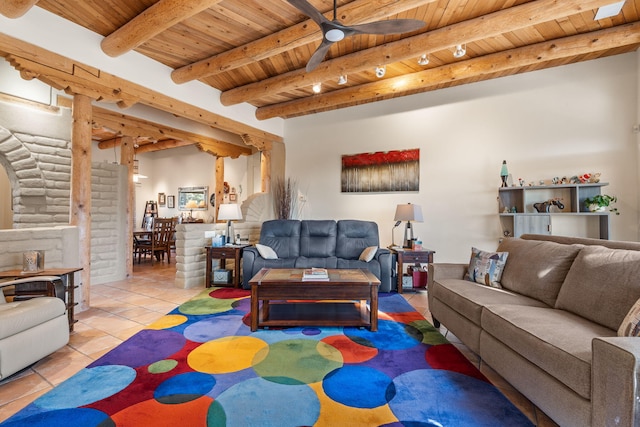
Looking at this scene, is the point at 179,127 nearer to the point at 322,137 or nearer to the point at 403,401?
the point at 322,137

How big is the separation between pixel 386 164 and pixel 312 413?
4286 millimetres

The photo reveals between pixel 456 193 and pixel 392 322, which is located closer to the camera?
pixel 392 322

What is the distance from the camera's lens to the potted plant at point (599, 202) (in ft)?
12.2

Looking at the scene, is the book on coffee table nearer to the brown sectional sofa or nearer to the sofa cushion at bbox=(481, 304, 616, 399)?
the brown sectional sofa

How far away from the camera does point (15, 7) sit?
2.48 meters

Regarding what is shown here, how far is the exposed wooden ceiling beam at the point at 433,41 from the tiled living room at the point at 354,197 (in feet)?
0.06

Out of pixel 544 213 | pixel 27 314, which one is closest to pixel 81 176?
pixel 27 314

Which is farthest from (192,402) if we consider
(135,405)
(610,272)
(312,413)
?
(610,272)

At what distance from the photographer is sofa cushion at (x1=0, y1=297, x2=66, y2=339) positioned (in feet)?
6.08

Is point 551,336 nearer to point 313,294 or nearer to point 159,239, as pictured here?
point 313,294

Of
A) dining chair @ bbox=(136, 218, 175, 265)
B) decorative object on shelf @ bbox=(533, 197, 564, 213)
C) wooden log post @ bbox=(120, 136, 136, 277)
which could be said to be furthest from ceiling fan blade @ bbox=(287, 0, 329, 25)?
dining chair @ bbox=(136, 218, 175, 265)

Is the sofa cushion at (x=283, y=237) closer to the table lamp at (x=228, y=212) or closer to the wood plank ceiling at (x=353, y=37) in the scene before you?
the table lamp at (x=228, y=212)

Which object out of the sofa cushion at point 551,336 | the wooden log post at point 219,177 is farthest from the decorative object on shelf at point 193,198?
the sofa cushion at point 551,336

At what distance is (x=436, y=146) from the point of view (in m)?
4.88
